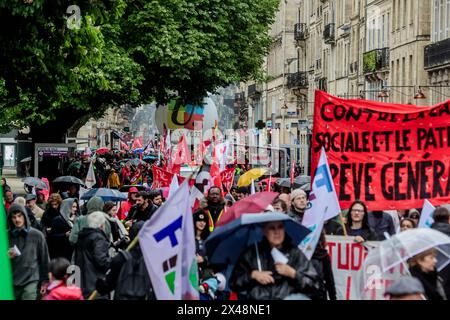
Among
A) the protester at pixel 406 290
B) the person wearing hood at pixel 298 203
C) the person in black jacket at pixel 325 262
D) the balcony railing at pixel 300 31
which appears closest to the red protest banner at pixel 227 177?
the person wearing hood at pixel 298 203

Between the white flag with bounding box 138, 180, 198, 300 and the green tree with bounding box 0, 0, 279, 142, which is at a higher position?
the green tree with bounding box 0, 0, 279, 142

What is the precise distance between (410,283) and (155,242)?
2.31 m

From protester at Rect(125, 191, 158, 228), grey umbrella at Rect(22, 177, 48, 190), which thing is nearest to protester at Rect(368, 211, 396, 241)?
protester at Rect(125, 191, 158, 228)

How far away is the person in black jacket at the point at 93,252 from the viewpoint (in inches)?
512

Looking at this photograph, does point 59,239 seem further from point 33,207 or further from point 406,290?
point 406,290

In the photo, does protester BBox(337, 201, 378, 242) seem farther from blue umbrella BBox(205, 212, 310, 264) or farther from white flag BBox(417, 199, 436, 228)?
blue umbrella BBox(205, 212, 310, 264)

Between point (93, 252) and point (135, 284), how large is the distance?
278 cm

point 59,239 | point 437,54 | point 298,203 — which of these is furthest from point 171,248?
point 437,54

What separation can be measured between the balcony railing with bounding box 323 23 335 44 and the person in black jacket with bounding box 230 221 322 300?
69.1 metres

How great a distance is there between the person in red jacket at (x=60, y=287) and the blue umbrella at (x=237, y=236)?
3.36ft

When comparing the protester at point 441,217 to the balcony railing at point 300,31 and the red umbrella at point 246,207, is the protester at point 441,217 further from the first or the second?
the balcony railing at point 300,31

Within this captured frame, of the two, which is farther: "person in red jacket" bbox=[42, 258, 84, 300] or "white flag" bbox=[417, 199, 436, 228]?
"white flag" bbox=[417, 199, 436, 228]

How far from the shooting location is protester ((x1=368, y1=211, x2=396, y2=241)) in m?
14.3

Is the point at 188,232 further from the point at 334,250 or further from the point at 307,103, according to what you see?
the point at 307,103
